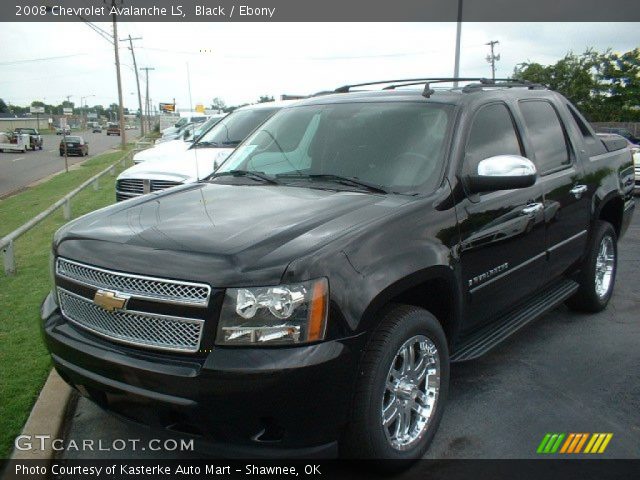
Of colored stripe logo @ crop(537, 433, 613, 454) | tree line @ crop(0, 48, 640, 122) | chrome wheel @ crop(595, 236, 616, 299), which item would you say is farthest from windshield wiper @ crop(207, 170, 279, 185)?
tree line @ crop(0, 48, 640, 122)

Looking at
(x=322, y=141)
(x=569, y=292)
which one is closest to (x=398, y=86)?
(x=322, y=141)

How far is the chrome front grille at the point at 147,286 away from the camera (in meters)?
2.58

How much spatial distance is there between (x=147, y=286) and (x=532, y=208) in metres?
2.64

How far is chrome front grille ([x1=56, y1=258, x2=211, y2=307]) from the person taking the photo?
2.58m

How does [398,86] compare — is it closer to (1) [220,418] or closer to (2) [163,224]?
(2) [163,224]

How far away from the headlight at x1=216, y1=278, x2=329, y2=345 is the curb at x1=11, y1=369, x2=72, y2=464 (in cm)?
142

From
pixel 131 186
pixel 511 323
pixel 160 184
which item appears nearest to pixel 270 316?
pixel 511 323

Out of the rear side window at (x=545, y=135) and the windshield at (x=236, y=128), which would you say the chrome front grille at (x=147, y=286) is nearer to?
the rear side window at (x=545, y=135)

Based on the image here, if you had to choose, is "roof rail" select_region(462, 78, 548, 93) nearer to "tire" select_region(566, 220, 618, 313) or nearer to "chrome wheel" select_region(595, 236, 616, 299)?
"tire" select_region(566, 220, 618, 313)

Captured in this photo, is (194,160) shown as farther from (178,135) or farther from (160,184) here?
(178,135)

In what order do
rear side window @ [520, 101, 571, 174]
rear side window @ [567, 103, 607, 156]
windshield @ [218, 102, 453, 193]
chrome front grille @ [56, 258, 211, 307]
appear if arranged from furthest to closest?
1. rear side window @ [567, 103, 607, 156]
2. rear side window @ [520, 101, 571, 174]
3. windshield @ [218, 102, 453, 193]
4. chrome front grille @ [56, 258, 211, 307]

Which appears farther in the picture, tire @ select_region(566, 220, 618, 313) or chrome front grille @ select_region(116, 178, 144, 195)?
chrome front grille @ select_region(116, 178, 144, 195)

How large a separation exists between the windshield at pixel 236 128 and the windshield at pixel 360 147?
496cm

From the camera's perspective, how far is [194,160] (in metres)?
→ 8.71
